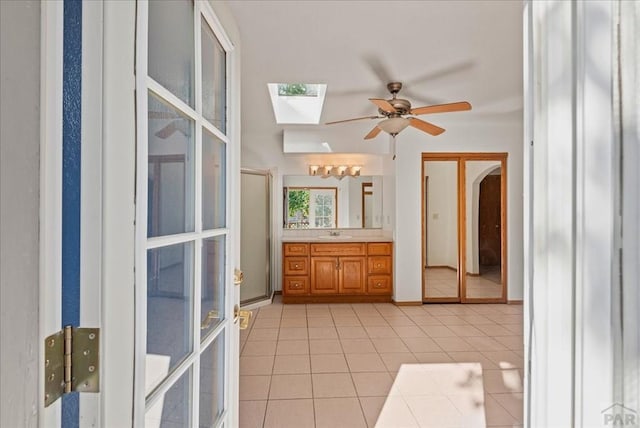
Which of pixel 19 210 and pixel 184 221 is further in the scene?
pixel 184 221

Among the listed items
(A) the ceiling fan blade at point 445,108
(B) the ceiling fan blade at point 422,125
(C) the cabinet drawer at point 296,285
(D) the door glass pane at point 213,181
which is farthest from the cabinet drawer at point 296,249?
(D) the door glass pane at point 213,181

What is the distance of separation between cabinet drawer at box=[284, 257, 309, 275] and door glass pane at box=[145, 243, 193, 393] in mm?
3988

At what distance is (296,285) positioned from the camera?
195 inches

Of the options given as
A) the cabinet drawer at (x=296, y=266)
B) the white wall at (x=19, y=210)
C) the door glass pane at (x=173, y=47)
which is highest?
the door glass pane at (x=173, y=47)

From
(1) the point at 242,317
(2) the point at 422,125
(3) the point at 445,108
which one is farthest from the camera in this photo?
(2) the point at 422,125

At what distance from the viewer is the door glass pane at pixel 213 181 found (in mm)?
1116

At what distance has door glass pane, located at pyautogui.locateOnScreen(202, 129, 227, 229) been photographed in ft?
3.66

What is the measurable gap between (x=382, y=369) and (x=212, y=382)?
1.99 metres

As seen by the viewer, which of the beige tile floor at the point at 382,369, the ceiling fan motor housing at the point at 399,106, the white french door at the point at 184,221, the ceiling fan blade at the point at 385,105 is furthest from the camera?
the ceiling fan motor housing at the point at 399,106

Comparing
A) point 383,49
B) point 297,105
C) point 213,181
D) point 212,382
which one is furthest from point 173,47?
point 297,105

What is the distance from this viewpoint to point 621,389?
2.02 feet

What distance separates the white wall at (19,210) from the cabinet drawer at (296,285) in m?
4.49

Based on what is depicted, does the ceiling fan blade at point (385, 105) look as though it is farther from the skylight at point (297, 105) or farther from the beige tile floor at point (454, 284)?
the beige tile floor at point (454, 284)

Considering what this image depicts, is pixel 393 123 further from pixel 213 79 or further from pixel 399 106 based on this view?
pixel 213 79
